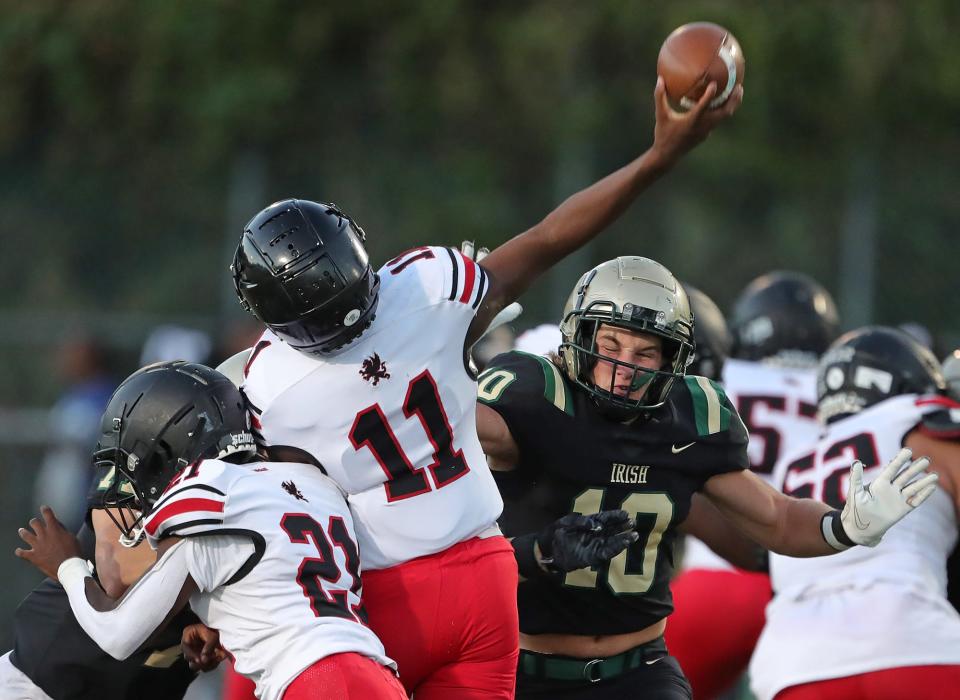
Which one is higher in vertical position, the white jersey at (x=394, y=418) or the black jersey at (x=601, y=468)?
the white jersey at (x=394, y=418)

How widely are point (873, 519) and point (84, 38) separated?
37.3 ft

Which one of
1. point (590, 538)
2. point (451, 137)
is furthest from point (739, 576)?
point (451, 137)

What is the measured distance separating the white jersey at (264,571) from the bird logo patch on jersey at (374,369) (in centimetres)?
36

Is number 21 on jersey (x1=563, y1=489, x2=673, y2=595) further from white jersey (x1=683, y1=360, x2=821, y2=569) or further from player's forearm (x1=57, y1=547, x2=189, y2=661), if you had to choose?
white jersey (x1=683, y1=360, x2=821, y2=569)

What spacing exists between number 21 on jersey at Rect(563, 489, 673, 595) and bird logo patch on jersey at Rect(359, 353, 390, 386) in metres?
0.87

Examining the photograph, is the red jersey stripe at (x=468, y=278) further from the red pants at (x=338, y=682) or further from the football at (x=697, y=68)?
the red pants at (x=338, y=682)

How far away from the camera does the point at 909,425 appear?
4.50 metres

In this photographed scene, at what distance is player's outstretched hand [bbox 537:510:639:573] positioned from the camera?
3.67 metres

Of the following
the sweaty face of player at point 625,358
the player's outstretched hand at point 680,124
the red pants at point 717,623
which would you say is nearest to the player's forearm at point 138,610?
the sweaty face of player at point 625,358

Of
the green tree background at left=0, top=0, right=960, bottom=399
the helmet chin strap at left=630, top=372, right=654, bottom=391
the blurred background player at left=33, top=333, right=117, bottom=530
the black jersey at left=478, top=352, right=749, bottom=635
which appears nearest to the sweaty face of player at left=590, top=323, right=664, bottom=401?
the helmet chin strap at left=630, top=372, right=654, bottom=391

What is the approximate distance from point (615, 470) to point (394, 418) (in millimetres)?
837

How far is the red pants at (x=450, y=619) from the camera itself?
345 centimetres

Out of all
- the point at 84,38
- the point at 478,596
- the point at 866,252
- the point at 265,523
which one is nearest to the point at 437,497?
the point at 478,596

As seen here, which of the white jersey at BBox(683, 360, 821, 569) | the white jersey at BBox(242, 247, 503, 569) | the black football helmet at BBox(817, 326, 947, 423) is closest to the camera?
the white jersey at BBox(242, 247, 503, 569)
